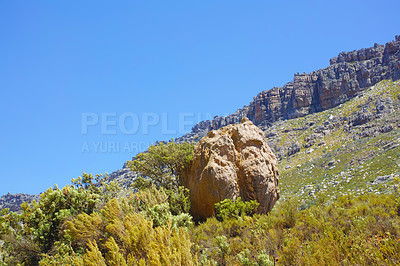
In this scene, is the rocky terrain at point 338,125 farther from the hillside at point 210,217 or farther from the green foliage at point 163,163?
the green foliage at point 163,163

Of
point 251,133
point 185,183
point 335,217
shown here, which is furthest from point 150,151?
point 335,217

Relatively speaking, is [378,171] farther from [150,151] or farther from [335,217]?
[150,151]

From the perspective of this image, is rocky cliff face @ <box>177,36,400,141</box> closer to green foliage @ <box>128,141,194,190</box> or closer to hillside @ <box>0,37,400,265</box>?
hillside @ <box>0,37,400,265</box>

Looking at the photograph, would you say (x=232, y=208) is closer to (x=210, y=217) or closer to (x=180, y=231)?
(x=210, y=217)

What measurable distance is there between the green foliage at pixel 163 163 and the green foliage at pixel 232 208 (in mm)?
4621

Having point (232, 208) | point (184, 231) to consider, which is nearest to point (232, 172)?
point (232, 208)

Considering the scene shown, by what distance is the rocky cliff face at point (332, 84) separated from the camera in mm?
83125

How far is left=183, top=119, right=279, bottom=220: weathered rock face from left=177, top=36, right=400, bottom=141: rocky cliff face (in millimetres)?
74372

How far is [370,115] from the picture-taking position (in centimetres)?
5759

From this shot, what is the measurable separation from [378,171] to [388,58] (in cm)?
7749

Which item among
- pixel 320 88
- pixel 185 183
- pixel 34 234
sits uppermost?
pixel 320 88

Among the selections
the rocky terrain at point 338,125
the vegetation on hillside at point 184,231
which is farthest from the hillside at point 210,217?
the rocky terrain at point 338,125

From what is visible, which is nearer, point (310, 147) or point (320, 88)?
point (310, 147)

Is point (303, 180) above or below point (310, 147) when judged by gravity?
below
